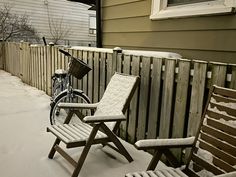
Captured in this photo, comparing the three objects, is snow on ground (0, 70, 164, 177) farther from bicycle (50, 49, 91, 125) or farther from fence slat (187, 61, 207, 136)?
fence slat (187, 61, 207, 136)

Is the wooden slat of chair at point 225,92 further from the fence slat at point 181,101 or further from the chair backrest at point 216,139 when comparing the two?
the fence slat at point 181,101

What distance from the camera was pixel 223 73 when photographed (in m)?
2.13

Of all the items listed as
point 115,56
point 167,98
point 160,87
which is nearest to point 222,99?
point 167,98

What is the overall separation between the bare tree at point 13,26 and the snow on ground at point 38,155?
780 cm

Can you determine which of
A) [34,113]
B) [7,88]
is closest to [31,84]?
[7,88]

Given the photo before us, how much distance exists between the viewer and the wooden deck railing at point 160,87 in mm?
2330

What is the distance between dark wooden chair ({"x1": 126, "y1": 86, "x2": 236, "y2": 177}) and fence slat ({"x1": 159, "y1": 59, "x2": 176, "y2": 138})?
671 mm

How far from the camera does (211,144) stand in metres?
1.92

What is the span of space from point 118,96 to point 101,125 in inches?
22.9

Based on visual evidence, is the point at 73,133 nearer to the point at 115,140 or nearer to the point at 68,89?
the point at 115,140

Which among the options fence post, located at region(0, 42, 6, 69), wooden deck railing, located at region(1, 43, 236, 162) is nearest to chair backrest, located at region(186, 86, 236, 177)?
wooden deck railing, located at region(1, 43, 236, 162)

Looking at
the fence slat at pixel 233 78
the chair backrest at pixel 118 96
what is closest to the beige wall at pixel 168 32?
the fence slat at pixel 233 78

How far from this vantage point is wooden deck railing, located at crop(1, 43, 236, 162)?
233cm

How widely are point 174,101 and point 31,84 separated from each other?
487 centimetres
